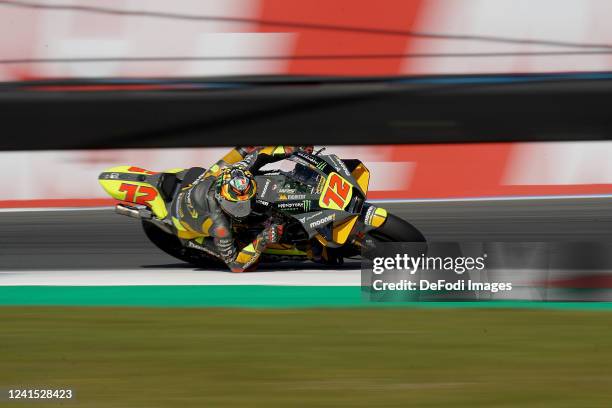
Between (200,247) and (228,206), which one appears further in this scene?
(200,247)

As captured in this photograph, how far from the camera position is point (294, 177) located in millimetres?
7023

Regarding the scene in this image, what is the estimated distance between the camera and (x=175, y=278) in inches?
280

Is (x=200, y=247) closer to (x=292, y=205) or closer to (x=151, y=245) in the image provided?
(x=292, y=205)

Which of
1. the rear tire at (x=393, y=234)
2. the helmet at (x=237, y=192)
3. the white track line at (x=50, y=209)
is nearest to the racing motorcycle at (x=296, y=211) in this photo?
the rear tire at (x=393, y=234)

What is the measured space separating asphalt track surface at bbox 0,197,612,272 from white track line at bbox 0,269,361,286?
94mm

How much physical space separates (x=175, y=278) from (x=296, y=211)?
0.97 meters

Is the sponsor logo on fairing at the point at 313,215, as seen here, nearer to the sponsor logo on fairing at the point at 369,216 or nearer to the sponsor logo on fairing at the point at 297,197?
the sponsor logo on fairing at the point at 297,197

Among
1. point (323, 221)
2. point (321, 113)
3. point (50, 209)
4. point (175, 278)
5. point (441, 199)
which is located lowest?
point (175, 278)

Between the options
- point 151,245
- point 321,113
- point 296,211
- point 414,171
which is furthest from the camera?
point 414,171

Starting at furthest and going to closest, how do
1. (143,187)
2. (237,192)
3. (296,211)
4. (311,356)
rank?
(143,187), (296,211), (237,192), (311,356)

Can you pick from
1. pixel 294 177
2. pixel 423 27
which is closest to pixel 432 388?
pixel 294 177

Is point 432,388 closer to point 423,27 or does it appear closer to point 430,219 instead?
point 430,219

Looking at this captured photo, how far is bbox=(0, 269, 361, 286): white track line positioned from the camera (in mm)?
6898

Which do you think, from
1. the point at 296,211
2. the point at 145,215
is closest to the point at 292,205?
the point at 296,211
